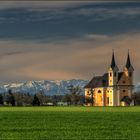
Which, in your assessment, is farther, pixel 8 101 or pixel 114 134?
pixel 8 101

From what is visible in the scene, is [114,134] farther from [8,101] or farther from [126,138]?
[8,101]

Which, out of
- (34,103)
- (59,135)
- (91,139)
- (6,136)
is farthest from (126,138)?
(34,103)

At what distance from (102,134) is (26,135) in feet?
11.5

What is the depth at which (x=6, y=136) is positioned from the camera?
24.9m

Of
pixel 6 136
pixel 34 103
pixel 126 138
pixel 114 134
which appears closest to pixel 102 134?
pixel 114 134

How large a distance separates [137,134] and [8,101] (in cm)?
17098

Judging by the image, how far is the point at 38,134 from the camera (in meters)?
26.1

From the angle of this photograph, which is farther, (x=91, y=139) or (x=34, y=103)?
(x=34, y=103)

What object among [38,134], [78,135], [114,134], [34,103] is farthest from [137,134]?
[34,103]

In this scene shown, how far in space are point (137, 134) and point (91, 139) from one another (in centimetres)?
342

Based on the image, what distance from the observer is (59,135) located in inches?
1003

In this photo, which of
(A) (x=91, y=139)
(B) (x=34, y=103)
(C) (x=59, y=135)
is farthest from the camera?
(B) (x=34, y=103)

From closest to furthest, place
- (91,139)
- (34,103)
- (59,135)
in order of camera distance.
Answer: (91,139), (59,135), (34,103)

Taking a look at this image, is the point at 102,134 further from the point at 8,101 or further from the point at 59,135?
the point at 8,101
